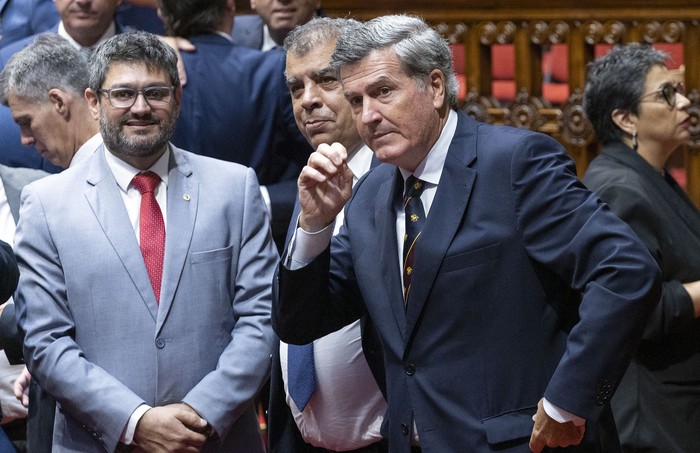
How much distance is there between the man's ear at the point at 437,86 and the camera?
2.76 m

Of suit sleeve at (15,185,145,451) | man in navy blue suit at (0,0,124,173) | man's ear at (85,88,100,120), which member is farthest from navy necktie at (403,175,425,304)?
man in navy blue suit at (0,0,124,173)

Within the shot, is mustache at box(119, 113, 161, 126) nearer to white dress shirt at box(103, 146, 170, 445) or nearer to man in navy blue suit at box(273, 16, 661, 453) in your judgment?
white dress shirt at box(103, 146, 170, 445)

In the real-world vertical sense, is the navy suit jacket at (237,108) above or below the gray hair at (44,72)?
below

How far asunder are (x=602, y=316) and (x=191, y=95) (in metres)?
2.03

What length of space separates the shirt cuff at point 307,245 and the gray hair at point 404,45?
1.27ft

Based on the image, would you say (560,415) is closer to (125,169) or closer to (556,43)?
(125,169)

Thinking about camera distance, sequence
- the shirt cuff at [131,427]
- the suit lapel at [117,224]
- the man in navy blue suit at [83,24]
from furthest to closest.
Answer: the man in navy blue suit at [83,24], the suit lapel at [117,224], the shirt cuff at [131,427]

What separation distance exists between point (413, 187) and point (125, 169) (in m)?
0.91

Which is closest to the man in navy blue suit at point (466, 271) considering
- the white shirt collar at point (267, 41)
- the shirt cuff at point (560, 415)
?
the shirt cuff at point (560, 415)

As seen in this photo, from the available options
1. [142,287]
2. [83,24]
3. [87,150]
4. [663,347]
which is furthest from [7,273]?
[663,347]

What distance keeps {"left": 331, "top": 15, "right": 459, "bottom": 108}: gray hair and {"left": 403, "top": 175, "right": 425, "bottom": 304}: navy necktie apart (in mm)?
233

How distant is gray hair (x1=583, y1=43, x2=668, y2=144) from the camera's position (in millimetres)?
4180

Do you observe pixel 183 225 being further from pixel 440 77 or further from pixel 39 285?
pixel 440 77

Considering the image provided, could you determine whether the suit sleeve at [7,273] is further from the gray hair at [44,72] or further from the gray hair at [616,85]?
the gray hair at [616,85]
